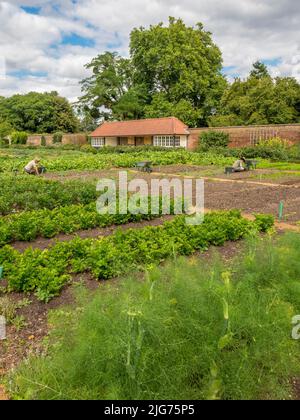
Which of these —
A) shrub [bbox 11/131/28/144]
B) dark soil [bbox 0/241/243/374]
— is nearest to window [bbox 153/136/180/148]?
shrub [bbox 11/131/28/144]

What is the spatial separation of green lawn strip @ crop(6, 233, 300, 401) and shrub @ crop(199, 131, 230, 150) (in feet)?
107

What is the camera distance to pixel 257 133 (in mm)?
33188

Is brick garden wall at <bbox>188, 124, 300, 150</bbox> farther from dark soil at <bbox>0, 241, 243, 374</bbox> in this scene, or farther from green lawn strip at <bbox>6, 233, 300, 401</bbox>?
green lawn strip at <bbox>6, 233, 300, 401</bbox>

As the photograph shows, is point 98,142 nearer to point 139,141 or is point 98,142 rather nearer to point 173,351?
point 139,141

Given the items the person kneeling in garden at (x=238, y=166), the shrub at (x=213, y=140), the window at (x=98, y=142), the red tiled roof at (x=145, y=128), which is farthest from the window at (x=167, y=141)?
the person kneeling in garden at (x=238, y=166)

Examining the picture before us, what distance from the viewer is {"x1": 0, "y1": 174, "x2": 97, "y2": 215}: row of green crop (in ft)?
33.0

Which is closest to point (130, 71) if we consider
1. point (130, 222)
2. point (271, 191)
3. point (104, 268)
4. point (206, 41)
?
point (206, 41)

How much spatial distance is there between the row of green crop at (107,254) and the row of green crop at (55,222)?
1328 millimetres

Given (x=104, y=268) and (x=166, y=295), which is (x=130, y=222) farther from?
(x=166, y=295)

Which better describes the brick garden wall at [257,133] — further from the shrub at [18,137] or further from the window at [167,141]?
the shrub at [18,137]

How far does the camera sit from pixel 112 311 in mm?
3078
